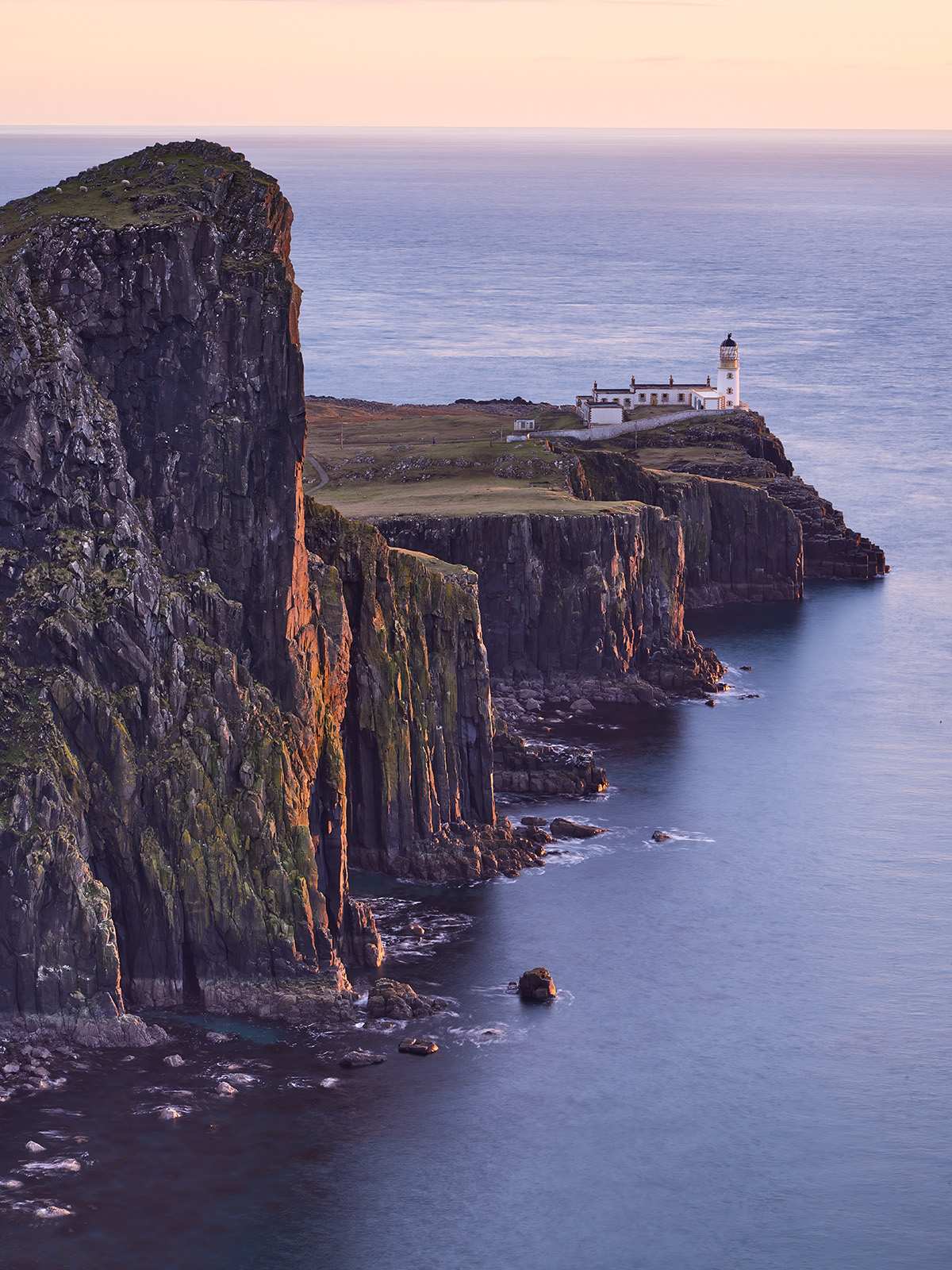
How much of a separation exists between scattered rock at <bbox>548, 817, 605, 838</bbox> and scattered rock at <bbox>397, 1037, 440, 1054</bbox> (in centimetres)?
3152

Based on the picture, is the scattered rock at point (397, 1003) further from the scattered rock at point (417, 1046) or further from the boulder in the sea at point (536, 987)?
the boulder in the sea at point (536, 987)

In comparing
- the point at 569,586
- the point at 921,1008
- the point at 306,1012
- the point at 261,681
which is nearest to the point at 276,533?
the point at 261,681

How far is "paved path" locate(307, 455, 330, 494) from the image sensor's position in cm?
17425

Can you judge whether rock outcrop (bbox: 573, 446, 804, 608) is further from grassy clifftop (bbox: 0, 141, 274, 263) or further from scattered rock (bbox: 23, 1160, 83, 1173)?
scattered rock (bbox: 23, 1160, 83, 1173)

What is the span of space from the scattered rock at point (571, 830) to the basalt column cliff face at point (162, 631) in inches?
943

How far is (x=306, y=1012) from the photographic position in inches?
3509

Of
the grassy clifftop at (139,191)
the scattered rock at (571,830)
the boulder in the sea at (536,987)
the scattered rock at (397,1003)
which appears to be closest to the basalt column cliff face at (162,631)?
the grassy clifftop at (139,191)

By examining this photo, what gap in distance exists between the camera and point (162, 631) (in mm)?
89938

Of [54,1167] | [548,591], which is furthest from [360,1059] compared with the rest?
[548,591]

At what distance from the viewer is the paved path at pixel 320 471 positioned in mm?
174250

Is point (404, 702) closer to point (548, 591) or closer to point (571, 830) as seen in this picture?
point (571, 830)

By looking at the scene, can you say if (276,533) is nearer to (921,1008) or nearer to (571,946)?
(571,946)

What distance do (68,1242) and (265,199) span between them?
5171 cm

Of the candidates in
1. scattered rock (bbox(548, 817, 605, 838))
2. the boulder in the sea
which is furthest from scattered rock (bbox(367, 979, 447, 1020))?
scattered rock (bbox(548, 817, 605, 838))
